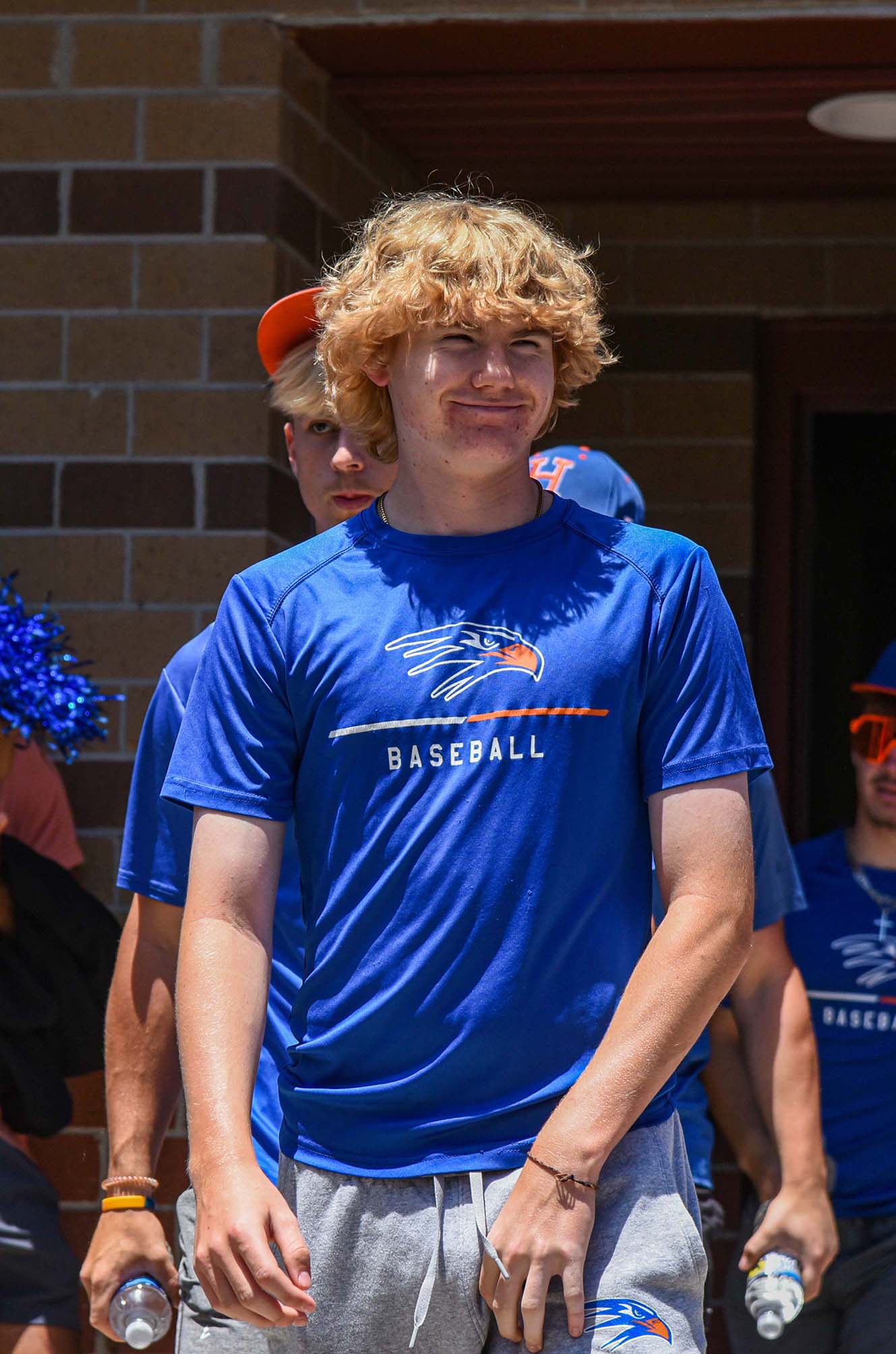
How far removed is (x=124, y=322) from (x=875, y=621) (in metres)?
2.47

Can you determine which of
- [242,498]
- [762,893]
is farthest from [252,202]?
[762,893]

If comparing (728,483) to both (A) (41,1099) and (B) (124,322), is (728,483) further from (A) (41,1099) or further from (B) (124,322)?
(A) (41,1099)

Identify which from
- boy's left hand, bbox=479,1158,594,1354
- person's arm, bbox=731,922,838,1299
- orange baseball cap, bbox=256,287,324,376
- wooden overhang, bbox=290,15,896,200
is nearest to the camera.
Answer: boy's left hand, bbox=479,1158,594,1354

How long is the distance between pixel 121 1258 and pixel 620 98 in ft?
9.96

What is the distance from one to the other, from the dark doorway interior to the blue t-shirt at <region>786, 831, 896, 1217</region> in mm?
1143

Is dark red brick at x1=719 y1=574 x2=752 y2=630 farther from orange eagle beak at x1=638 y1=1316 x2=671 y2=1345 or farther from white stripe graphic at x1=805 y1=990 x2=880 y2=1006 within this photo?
orange eagle beak at x1=638 y1=1316 x2=671 y2=1345

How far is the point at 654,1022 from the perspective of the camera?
2.17 metres

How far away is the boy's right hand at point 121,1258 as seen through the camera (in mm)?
2949

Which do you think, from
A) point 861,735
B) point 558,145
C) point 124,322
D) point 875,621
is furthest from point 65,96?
point 875,621

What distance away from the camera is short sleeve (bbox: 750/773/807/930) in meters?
3.55

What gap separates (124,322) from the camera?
450 cm

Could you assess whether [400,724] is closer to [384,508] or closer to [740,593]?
[384,508]

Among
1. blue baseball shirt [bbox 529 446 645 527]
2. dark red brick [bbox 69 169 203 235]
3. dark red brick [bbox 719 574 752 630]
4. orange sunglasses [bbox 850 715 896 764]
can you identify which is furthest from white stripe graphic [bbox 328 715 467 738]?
dark red brick [bbox 719 574 752 630]

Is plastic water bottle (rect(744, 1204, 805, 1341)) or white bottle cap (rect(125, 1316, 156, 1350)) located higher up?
white bottle cap (rect(125, 1316, 156, 1350))
